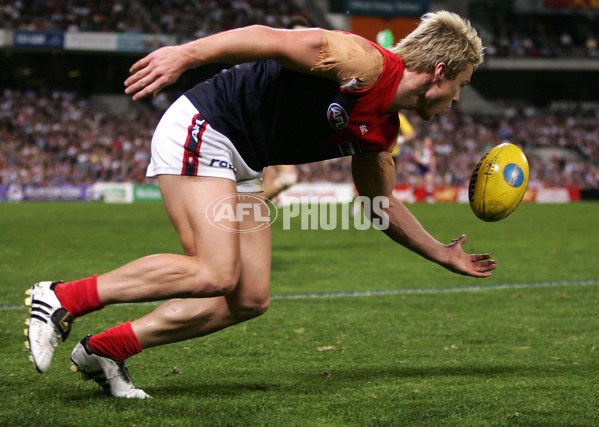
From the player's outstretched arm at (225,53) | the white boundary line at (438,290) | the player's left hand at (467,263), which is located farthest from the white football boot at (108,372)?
the white boundary line at (438,290)

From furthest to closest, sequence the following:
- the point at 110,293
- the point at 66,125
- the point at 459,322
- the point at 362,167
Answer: the point at 66,125 → the point at 459,322 → the point at 362,167 → the point at 110,293

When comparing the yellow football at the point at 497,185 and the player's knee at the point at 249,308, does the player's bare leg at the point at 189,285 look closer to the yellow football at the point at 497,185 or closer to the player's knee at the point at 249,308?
the player's knee at the point at 249,308

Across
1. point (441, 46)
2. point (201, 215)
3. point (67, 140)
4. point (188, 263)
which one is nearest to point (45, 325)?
point (188, 263)

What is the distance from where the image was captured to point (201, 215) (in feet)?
12.9

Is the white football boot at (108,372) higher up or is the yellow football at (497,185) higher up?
the yellow football at (497,185)

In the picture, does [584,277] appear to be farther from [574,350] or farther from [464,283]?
[574,350]

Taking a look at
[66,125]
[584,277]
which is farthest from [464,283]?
[66,125]

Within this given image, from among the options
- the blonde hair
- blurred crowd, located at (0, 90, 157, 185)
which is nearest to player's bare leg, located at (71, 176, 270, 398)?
the blonde hair

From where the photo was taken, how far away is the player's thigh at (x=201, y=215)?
3924 mm

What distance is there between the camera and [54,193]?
30.5 meters

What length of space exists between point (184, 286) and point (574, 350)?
287cm

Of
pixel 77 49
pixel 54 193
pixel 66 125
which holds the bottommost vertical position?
pixel 54 193

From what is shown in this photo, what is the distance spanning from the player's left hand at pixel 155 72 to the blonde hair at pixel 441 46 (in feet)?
3.72

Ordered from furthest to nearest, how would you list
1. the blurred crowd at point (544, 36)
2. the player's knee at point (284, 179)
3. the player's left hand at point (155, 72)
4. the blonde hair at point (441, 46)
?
the blurred crowd at point (544, 36)
the player's knee at point (284, 179)
the blonde hair at point (441, 46)
the player's left hand at point (155, 72)
